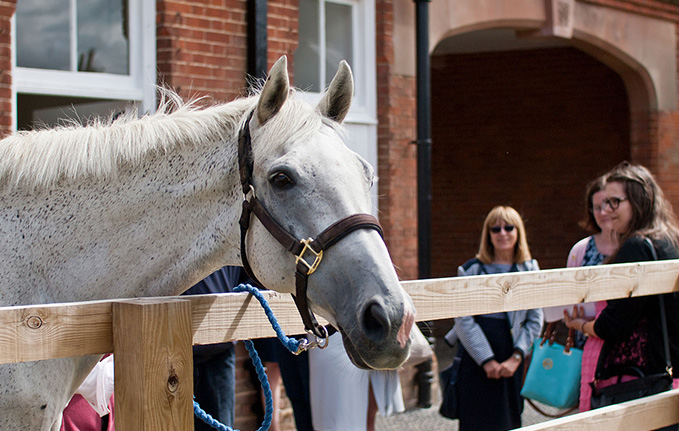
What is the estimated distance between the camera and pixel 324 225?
213 centimetres

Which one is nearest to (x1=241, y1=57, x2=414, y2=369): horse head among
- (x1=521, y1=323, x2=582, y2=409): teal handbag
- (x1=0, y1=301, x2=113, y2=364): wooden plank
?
(x1=0, y1=301, x2=113, y2=364): wooden plank

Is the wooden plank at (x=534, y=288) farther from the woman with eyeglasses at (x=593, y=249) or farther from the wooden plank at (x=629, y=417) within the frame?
the woman with eyeglasses at (x=593, y=249)

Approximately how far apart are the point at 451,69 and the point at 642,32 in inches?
137

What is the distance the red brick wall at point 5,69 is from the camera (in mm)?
4887

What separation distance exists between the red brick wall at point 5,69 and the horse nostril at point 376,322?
12.0 feet

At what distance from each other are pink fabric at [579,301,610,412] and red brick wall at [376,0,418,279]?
3079 mm

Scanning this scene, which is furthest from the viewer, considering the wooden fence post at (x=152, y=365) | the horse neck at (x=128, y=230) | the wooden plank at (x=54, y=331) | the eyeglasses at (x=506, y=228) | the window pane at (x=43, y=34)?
the window pane at (x=43, y=34)

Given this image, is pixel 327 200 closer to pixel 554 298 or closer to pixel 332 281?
pixel 332 281

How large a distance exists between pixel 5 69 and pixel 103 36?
2.98ft

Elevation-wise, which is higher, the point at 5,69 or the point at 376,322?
the point at 5,69

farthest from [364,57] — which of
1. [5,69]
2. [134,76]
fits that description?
[5,69]

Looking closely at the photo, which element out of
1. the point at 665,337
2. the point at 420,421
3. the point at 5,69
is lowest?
the point at 420,421

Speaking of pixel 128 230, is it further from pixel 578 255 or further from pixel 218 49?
pixel 218 49

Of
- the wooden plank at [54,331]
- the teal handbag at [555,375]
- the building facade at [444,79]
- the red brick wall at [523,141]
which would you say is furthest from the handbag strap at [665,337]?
the red brick wall at [523,141]
